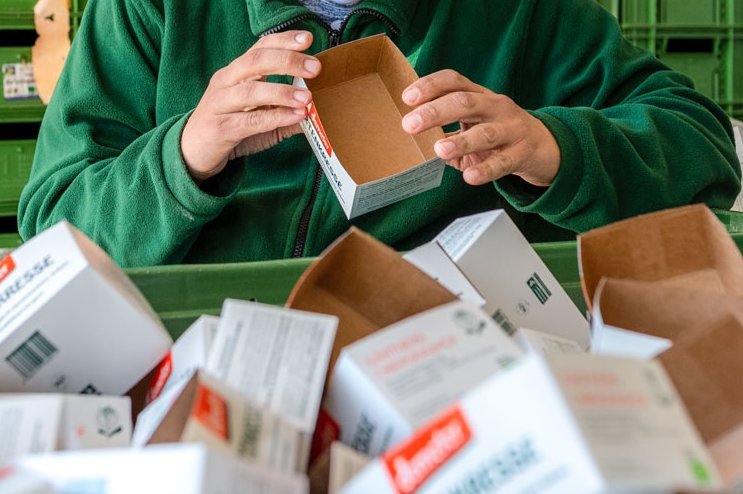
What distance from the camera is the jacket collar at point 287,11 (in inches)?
45.4

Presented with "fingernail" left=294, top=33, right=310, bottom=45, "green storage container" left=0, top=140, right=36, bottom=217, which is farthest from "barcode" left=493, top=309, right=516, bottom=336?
"green storage container" left=0, top=140, right=36, bottom=217

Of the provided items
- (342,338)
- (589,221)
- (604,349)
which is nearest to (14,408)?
(342,338)

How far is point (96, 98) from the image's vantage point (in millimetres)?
1195

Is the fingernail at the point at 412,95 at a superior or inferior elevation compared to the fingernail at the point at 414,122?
superior

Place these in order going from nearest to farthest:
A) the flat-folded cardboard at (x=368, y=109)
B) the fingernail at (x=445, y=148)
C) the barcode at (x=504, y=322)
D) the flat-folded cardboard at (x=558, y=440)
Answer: the flat-folded cardboard at (x=558, y=440) → the barcode at (x=504, y=322) → the fingernail at (x=445, y=148) → the flat-folded cardboard at (x=368, y=109)

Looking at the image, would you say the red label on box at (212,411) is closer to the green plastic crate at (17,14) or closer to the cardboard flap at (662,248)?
the cardboard flap at (662,248)

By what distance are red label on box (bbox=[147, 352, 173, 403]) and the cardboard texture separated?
248 cm

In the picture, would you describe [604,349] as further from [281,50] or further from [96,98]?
[96,98]

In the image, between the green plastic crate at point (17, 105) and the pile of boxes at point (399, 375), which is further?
the green plastic crate at point (17, 105)

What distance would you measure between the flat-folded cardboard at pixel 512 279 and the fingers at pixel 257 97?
9.9 inches

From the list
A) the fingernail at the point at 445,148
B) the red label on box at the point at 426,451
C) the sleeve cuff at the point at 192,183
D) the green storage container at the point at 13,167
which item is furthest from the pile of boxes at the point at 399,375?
the green storage container at the point at 13,167

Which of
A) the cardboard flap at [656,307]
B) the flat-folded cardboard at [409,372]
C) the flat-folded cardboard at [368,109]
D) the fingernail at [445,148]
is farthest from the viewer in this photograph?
the flat-folded cardboard at [368,109]

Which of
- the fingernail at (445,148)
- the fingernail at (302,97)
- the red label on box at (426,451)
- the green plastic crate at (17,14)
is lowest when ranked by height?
the green plastic crate at (17,14)

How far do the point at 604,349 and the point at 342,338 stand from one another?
0.55 feet
